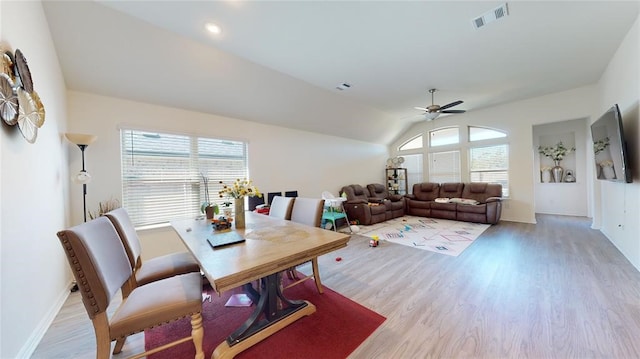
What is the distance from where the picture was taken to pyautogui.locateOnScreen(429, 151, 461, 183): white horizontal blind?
6538 mm

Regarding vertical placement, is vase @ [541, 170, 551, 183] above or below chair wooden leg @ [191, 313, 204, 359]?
above

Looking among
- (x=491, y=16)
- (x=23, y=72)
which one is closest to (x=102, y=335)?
(x=23, y=72)

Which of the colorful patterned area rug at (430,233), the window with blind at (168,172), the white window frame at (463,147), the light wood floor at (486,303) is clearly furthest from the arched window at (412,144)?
the window with blind at (168,172)

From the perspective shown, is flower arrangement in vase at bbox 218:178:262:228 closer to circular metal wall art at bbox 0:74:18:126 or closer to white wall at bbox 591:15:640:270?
circular metal wall art at bbox 0:74:18:126

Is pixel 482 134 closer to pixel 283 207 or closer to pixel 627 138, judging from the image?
pixel 627 138

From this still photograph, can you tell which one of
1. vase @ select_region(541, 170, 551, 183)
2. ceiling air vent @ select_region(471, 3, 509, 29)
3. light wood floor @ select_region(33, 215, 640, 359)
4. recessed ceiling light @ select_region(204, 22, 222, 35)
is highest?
recessed ceiling light @ select_region(204, 22, 222, 35)

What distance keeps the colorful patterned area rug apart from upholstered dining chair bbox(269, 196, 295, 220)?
216 cm

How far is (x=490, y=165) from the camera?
19.6 ft

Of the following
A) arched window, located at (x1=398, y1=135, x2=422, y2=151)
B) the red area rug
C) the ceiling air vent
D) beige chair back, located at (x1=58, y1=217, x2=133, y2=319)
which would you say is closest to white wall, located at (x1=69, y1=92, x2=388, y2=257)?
arched window, located at (x1=398, y1=135, x2=422, y2=151)

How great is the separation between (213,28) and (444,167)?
6757 millimetres

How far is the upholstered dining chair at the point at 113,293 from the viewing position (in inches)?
44.0

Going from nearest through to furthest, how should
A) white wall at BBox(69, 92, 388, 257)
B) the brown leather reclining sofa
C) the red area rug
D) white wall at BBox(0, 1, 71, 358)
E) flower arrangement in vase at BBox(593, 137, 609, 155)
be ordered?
white wall at BBox(0, 1, 71, 358)
the red area rug
white wall at BBox(69, 92, 388, 257)
flower arrangement in vase at BBox(593, 137, 609, 155)
the brown leather reclining sofa

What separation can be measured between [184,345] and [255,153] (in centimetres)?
340

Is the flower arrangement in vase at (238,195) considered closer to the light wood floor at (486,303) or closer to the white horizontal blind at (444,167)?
the light wood floor at (486,303)
